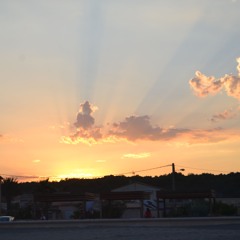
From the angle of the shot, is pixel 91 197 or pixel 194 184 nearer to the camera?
pixel 91 197

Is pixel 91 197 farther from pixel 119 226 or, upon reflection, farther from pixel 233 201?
pixel 233 201

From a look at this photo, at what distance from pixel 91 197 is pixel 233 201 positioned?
27.8 metres

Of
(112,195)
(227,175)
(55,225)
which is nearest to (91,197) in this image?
(112,195)

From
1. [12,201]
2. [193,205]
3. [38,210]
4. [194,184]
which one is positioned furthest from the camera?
[194,184]

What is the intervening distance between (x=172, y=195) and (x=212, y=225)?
53.2ft

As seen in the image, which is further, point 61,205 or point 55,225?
point 61,205

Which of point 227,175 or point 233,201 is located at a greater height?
point 227,175

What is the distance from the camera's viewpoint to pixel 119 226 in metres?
32.8

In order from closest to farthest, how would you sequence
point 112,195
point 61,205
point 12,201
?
1. point 112,195
2. point 61,205
3. point 12,201

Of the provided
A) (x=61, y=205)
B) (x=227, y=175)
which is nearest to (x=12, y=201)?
(x=61, y=205)

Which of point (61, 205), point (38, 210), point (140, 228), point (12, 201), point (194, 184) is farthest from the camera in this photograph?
point (194, 184)


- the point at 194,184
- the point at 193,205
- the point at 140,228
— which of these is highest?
the point at 194,184

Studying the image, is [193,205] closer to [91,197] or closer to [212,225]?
[91,197]

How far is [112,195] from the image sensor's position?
4831 centimetres
